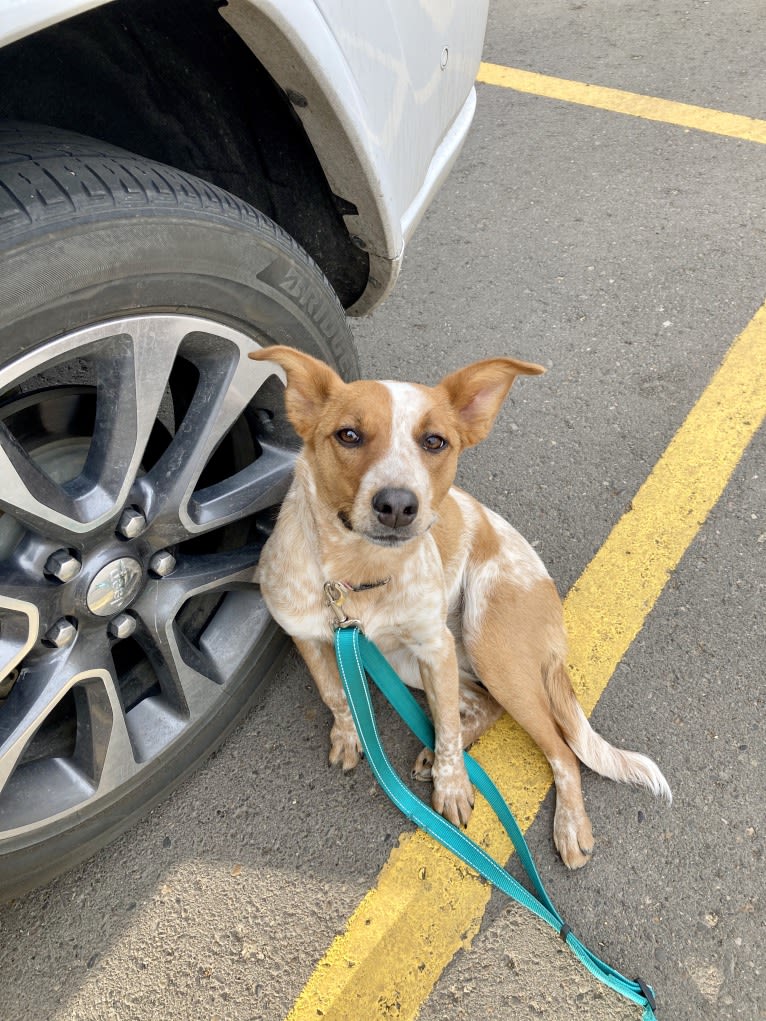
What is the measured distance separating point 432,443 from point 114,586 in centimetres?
90

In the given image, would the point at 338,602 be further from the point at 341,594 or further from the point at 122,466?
the point at 122,466

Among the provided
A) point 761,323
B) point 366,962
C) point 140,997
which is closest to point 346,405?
point 366,962

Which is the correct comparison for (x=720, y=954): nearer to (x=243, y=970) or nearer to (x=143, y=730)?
(x=243, y=970)

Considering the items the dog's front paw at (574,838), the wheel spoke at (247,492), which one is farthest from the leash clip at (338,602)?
the dog's front paw at (574,838)

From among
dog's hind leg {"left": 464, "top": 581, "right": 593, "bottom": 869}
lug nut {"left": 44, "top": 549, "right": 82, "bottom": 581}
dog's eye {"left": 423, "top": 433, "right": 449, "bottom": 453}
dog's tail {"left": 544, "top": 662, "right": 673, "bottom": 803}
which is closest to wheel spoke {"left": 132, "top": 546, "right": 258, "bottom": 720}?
lug nut {"left": 44, "top": 549, "right": 82, "bottom": 581}

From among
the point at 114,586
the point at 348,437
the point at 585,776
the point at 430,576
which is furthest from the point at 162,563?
the point at 585,776

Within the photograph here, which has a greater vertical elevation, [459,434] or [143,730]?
[459,434]

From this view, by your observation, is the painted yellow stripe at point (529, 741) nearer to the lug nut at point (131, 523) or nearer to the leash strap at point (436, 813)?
the leash strap at point (436, 813)

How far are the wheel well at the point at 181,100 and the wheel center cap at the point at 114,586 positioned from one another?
120cm

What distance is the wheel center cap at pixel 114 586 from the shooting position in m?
1.98

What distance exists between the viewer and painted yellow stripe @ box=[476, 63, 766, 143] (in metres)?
5.16

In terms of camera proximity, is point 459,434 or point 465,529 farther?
point 465,529

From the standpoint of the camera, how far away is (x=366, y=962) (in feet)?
7.28

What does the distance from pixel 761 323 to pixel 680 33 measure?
3492 millimetres
